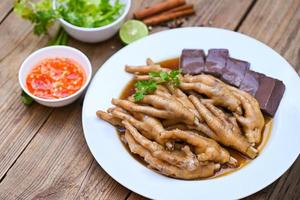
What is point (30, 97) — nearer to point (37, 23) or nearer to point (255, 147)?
point (37, 23)

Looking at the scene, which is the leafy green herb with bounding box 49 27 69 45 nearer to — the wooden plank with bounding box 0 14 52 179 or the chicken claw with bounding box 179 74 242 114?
the wooden plank with bounding box 0 14 52 179

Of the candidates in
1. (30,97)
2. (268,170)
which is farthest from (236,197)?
(30,97)

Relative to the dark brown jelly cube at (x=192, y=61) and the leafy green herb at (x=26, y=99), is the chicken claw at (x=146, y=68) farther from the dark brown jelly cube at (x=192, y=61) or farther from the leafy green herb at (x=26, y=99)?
the leafy green herb at (x=26, y=99)

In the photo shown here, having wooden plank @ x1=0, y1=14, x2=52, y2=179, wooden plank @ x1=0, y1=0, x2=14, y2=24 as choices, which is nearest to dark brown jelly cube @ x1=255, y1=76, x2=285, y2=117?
wooden plank @ x1=0, y1=14, x2=52, y2=179

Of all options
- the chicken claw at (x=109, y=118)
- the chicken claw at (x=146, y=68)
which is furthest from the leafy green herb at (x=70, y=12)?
the chicken claw at (x=109, y=118)

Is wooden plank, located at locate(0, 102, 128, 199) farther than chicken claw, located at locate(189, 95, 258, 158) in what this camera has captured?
Yes

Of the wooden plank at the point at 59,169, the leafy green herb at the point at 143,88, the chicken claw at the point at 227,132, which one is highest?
the leafy green herb at the point at 143,88

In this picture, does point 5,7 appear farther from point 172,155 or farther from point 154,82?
point 172,155
